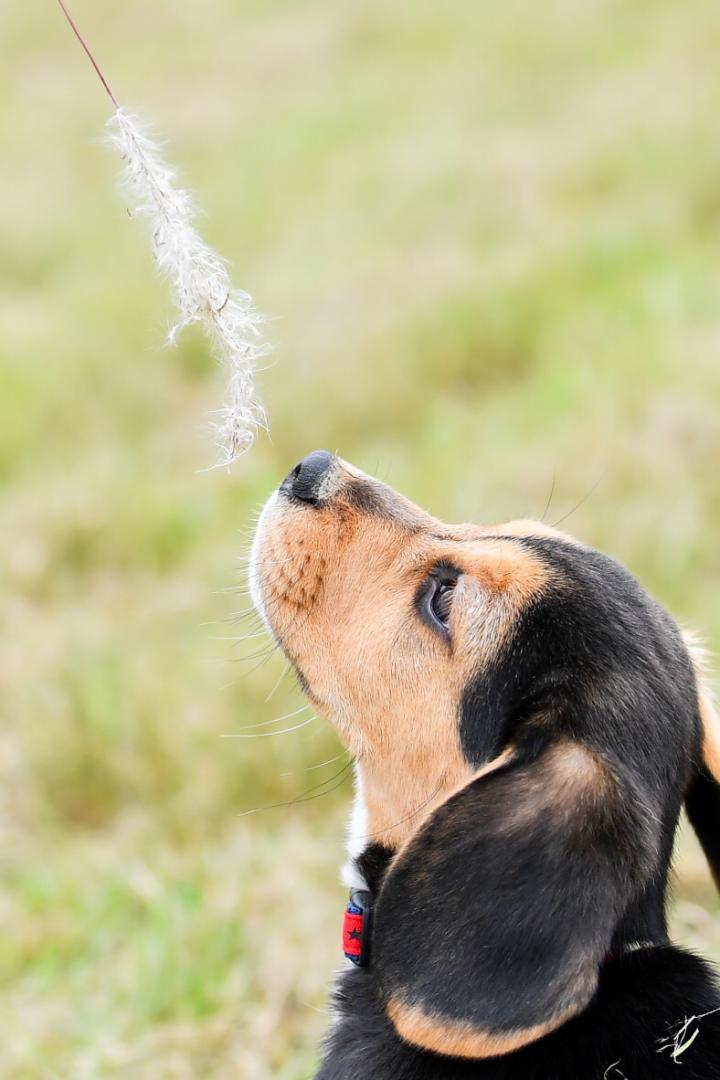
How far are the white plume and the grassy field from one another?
7.13 feet

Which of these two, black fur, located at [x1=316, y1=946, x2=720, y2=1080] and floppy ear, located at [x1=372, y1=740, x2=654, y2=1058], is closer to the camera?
floppy ear, located at [x1=372, y1=740, x2=654, y2=1058]

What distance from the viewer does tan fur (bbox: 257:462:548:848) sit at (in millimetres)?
3102

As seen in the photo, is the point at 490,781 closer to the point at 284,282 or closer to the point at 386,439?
the point at 386,439

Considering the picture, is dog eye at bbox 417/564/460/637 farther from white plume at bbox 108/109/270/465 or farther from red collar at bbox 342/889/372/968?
red collar at bbox 342/889/372/968

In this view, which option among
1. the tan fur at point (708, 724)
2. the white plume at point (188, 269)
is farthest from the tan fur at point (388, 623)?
the tan fur at point (708, 724)

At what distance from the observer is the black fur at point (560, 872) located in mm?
2434

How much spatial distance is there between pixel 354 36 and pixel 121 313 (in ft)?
24.7

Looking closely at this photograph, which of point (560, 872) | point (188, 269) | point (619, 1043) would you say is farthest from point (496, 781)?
point (188, 269)

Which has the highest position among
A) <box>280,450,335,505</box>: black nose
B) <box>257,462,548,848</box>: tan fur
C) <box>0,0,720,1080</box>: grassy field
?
<box>0,0,720,1080</box>: grassy field

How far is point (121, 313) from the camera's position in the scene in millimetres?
9758

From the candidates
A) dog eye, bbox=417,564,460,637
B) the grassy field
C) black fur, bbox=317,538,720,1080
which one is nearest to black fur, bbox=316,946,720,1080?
black fur, bbox=317,538,720,1080

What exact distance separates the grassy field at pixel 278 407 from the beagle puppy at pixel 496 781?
148 cm

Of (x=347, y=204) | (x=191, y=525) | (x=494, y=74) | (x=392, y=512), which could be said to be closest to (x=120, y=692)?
(x=191, y=525)

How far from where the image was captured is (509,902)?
8.07ft
